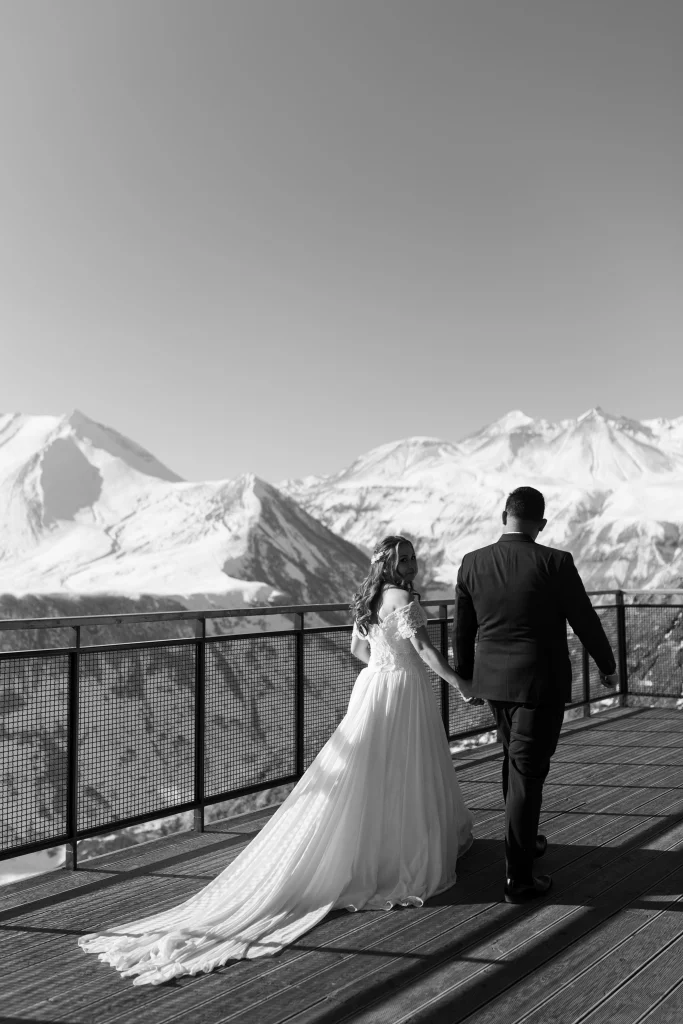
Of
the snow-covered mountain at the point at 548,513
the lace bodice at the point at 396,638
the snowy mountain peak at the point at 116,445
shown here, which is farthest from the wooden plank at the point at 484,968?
the snowy mountain peak at the point at 116,445

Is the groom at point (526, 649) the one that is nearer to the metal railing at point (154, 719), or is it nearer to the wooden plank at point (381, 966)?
the wooden plank at point (381, 966)

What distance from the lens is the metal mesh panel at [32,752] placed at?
3.06 meters

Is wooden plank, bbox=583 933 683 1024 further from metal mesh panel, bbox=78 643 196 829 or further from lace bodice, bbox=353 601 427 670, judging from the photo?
metal mesh panel, bbox=78 643 196 829

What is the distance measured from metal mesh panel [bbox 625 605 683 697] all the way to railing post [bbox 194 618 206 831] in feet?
15.8

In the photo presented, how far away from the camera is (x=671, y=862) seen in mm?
3303

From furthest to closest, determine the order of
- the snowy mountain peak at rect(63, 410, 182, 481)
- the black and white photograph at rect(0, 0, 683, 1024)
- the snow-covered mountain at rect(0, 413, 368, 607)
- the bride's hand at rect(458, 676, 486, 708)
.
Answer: the snowy mountain peak at rect(63, 410, 182, 481)
the snow-covered mountain at rect(0, 413, 368, 607)
the bride's hand at rect(458, 676, 486, 708)
the black and white photograph at rect(0, 0, 683, 1024)

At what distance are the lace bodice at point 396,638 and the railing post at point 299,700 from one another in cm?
118

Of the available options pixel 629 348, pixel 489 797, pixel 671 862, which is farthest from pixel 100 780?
pixel 629 348

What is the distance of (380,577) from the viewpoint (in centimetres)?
315

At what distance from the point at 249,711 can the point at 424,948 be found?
1.87 m


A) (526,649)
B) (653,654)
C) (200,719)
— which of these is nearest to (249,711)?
(200,719)

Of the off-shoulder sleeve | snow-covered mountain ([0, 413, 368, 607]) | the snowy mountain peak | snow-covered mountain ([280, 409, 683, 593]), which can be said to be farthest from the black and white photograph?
the snowy mountain peak

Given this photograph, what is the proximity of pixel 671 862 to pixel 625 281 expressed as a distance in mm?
55901

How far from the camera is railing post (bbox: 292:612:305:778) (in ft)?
14.3
